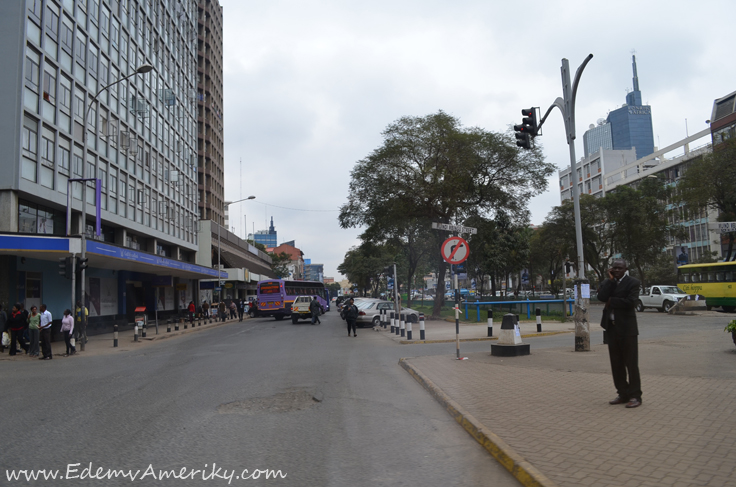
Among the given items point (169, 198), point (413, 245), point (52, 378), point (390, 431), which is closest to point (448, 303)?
point (413, 245)

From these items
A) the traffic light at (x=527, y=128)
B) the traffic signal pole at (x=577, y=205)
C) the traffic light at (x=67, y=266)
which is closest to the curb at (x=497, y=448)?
the traffic signal pole at (x=577, y=205)

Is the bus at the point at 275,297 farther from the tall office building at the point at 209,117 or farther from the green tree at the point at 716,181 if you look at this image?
the green tree at the point at 716,181

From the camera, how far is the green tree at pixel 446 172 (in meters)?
30.9

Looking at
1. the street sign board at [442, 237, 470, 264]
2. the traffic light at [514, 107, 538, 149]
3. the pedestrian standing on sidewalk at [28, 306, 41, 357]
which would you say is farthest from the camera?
the pedestrian standing on sidewalk at [28, 306, 41, 357]

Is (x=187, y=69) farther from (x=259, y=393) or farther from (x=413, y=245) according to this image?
(x=259, y=393)

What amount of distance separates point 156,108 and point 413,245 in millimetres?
22325

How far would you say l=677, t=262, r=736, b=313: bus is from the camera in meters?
31.1

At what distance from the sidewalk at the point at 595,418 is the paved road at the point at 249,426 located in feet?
1.16

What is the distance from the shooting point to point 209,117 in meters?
69.9

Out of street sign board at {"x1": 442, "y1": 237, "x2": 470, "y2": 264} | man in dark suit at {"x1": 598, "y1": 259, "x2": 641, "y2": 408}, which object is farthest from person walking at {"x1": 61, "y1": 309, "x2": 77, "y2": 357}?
man in dark suit at {"x1": 598, "y1": 259, "x2": 641, "y2": 408}

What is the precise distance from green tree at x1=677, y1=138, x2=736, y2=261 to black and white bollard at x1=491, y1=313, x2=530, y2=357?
3020 cm

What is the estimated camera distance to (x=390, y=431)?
20.4ft

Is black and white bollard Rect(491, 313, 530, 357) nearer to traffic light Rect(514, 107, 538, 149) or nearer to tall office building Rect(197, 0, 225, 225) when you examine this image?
traffic light Rect(514, 107, 538, 149)

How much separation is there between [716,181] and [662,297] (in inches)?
347
